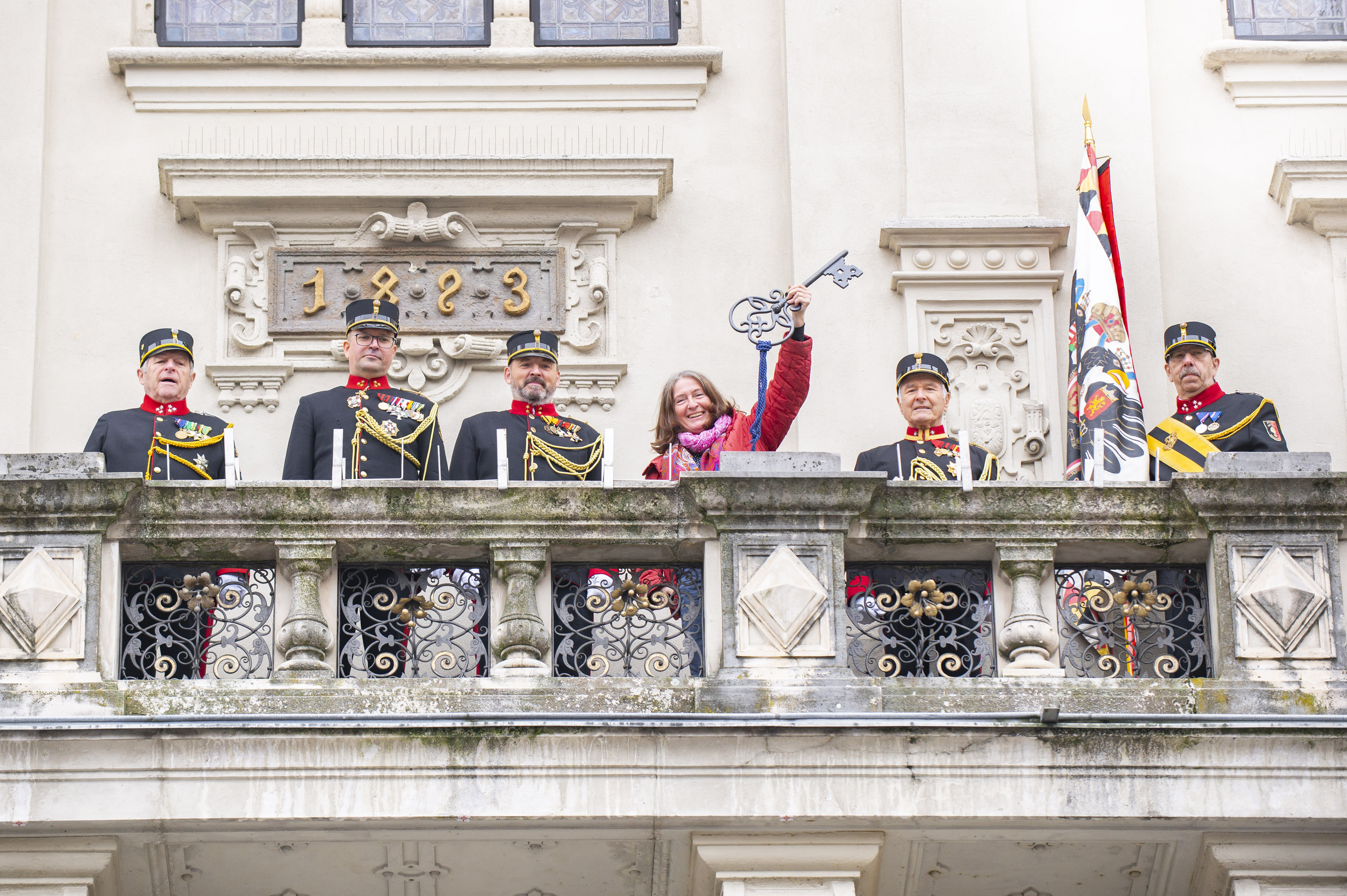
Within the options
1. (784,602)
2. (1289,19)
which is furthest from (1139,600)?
(1289,19)

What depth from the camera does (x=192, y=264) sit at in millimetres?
13297

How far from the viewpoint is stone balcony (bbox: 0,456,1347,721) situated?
362 inches

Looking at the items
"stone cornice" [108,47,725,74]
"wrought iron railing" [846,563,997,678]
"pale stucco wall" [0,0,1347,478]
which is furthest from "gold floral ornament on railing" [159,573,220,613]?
"stone cornice" [108,47,725,74]

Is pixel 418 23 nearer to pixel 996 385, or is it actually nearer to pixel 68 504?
pixel 996 385

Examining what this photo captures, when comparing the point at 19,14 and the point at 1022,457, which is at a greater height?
the point at 19,14

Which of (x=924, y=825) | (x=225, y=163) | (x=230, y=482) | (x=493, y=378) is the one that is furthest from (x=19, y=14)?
(x=924, y=825)

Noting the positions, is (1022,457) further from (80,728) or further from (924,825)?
(80,728)

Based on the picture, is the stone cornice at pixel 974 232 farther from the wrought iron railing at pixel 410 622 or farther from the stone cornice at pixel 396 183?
the wrought iron railing at pixel 410 622

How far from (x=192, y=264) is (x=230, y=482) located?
4.09 metres

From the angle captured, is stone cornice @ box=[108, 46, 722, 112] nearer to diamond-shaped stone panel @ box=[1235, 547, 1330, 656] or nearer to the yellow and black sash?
the yellow and black sash

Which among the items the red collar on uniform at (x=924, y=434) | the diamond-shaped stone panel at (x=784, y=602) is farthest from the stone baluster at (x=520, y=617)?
the red collar on uniform at (x=924, y=434)

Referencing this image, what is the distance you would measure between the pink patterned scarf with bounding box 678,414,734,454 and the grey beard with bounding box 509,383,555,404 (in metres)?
0.60

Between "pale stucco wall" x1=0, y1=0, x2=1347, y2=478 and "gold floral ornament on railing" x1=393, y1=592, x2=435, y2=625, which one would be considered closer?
"gold floral ornament on railing" x1=393, y1=592, x2=435, y2=625

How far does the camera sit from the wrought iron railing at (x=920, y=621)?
376 inches
